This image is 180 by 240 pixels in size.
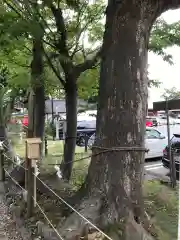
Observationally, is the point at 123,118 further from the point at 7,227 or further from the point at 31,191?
the point at 7,227

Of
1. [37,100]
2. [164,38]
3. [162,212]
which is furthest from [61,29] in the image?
[162,212]

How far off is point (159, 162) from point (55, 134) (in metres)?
11.0

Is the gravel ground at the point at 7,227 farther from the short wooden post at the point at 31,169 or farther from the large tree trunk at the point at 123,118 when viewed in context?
the large tree trunk at the point at 123,118

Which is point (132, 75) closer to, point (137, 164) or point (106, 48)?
point (106, 48)

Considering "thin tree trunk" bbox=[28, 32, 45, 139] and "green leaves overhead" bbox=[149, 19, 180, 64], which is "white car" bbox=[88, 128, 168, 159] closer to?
"thin tree trunk" bbox=[28, 32, 45, 139]

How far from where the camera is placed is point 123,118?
183 inches

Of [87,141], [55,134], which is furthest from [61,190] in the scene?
[55,134]

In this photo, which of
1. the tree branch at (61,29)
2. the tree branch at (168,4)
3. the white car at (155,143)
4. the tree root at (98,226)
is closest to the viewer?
the tree root at (98,226)

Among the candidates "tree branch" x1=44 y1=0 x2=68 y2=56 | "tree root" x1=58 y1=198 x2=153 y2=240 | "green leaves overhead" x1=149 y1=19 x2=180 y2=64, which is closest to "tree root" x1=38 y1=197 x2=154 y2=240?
"tree root" x1=58 y1=198 x2=153 y2=240

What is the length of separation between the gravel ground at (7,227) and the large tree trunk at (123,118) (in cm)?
108

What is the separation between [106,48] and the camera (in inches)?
194

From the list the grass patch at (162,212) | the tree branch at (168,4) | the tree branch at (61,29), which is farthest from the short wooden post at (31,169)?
the tree branch at (61,29)

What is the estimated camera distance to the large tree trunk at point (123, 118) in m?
4.60

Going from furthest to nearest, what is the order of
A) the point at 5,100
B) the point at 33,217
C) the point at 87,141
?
1. the point at 87,141
2. the point at 5,100
3. the point at 33,217
